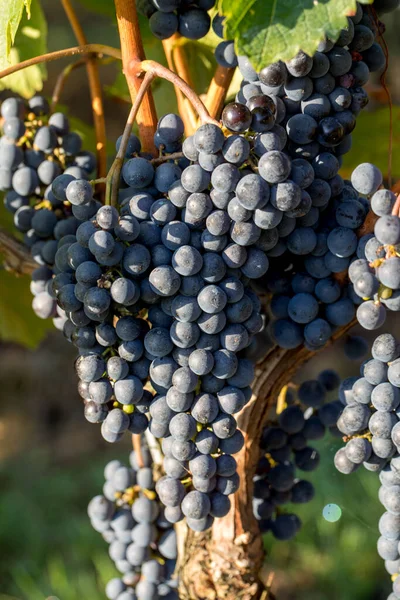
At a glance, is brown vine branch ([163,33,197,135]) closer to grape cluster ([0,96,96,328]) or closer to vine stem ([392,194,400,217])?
grape cluster ([0,96,96,328])

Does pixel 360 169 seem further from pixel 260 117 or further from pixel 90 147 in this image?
pixel 90 147

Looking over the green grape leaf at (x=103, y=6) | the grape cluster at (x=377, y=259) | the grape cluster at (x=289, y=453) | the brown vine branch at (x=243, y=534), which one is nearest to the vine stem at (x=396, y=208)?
the grape cluster at (x=377, y=259)

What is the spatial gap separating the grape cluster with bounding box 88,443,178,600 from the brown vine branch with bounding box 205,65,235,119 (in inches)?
18.4

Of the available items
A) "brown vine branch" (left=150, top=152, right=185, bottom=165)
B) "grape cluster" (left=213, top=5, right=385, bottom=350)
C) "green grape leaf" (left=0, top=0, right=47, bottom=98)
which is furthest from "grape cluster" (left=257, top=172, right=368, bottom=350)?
"green grape leaf" (left=0, top=0, right=47, bottom=98)

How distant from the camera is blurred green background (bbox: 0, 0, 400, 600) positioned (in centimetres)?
116

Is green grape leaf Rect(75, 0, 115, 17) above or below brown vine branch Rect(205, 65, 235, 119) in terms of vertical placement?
above

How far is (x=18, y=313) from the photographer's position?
1.18 m

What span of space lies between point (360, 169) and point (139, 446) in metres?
0.48

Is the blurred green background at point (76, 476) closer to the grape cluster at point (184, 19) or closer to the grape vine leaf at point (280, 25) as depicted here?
the grape cluster at point (184, 19)

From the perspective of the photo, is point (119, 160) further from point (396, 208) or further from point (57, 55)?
point (396, 208)

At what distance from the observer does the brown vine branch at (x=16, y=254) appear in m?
0.88

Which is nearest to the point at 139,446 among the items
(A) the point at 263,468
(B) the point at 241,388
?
(A) the point at 263,468

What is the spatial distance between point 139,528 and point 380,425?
1.29 feet

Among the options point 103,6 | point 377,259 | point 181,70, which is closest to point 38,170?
point 181,70
